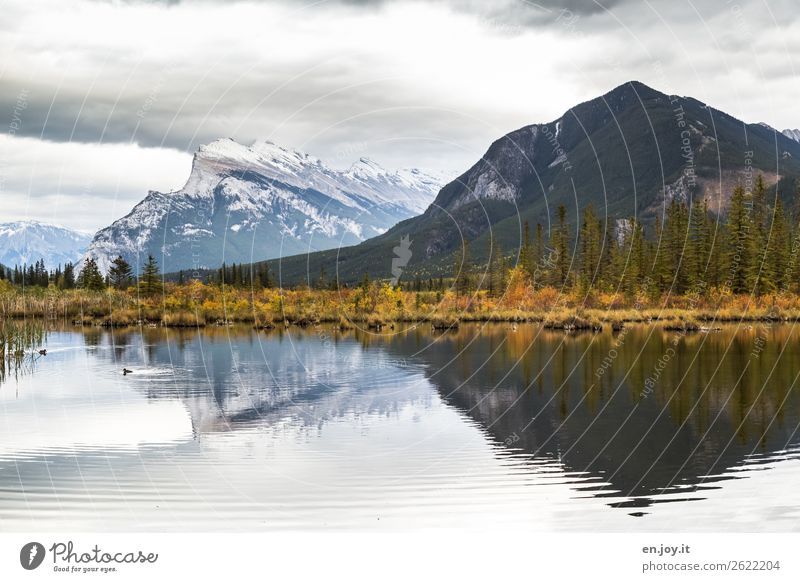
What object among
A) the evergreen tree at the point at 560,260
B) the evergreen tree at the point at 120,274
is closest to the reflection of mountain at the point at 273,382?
the evergreen tree at the point at 560,260

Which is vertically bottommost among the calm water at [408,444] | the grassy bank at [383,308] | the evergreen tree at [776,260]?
the calm water at [408,444]

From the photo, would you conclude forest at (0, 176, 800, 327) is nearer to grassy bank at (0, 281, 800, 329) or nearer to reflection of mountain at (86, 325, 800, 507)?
grassy bank at (0, 281, 800, 329)

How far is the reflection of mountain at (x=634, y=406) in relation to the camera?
77.2 ft

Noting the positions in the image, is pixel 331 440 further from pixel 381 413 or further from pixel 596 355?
pixel 596 355

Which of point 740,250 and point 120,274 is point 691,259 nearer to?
point 740,250

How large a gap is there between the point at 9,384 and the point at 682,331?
58302 mm

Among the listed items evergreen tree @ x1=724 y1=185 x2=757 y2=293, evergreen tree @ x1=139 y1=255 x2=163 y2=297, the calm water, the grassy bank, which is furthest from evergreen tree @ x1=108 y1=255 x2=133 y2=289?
evergreen tree @ x1=724 y1=185 x2=757 y2=293

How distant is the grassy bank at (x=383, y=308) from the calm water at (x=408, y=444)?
3833 centimetres

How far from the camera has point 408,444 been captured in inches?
1061

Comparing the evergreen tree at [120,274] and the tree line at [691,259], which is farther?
the evergreen tree at [120,274]

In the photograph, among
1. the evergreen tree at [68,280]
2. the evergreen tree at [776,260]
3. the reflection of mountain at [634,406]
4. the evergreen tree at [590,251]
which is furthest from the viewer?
the evergreen tree at [68,280]

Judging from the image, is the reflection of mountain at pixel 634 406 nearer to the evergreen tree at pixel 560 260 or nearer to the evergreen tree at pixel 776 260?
the evergreen tree at pixel 776 260

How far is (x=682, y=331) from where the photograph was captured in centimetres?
7600

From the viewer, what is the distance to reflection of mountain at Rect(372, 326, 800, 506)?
2352 centimetres
